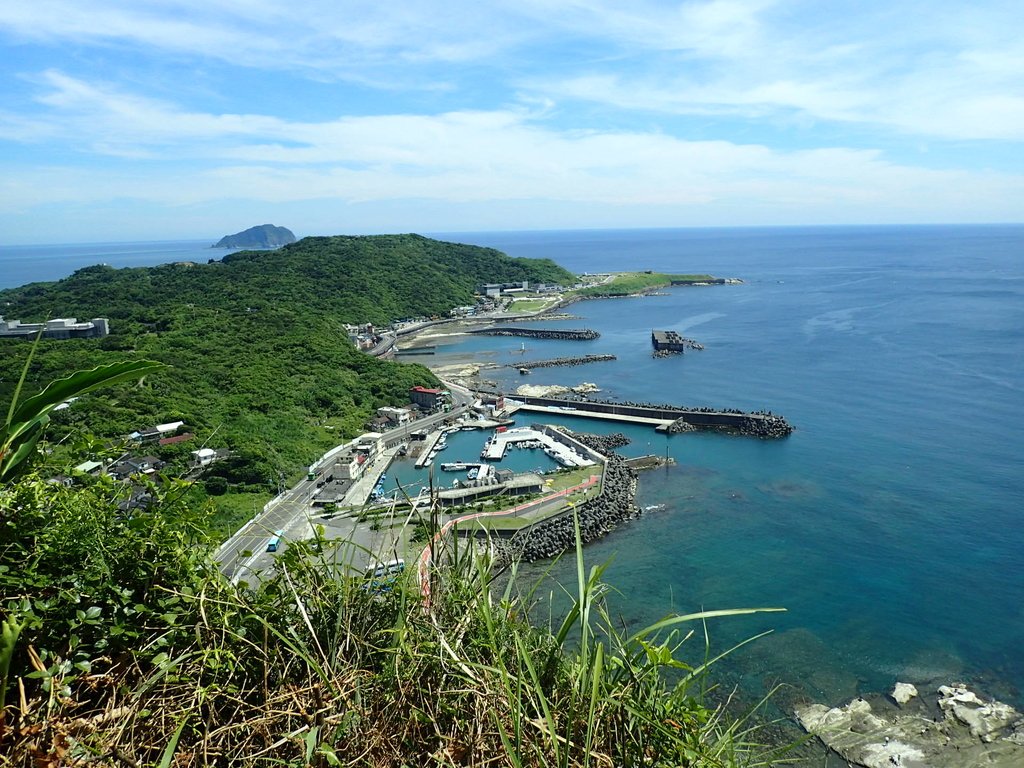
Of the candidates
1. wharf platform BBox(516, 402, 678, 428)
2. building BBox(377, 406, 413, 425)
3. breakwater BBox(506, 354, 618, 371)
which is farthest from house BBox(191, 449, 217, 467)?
breakwater BBox(506, 354, 618, 371)

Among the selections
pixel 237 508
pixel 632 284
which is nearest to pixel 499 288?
pixel 632 284

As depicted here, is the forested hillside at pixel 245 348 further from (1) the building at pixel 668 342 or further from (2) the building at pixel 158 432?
(1) the building at pixel 668 342

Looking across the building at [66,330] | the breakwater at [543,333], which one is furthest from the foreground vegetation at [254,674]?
the breakwater at [543,333]

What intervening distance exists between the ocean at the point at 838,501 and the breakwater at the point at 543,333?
1506 millimetres

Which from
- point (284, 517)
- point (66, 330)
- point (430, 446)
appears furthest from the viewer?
point (66, 330)

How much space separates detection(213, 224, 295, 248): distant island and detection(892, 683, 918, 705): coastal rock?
193 metres

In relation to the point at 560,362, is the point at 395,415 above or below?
below

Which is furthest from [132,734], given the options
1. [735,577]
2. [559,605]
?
[735,577]

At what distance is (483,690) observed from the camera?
219 centimetres

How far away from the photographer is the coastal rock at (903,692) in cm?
1058

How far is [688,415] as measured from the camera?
27.9m

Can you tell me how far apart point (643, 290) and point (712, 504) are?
56345 millimetres

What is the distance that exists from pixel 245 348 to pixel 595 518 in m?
21.1

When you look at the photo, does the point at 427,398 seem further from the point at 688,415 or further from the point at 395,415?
the point at 688,415
